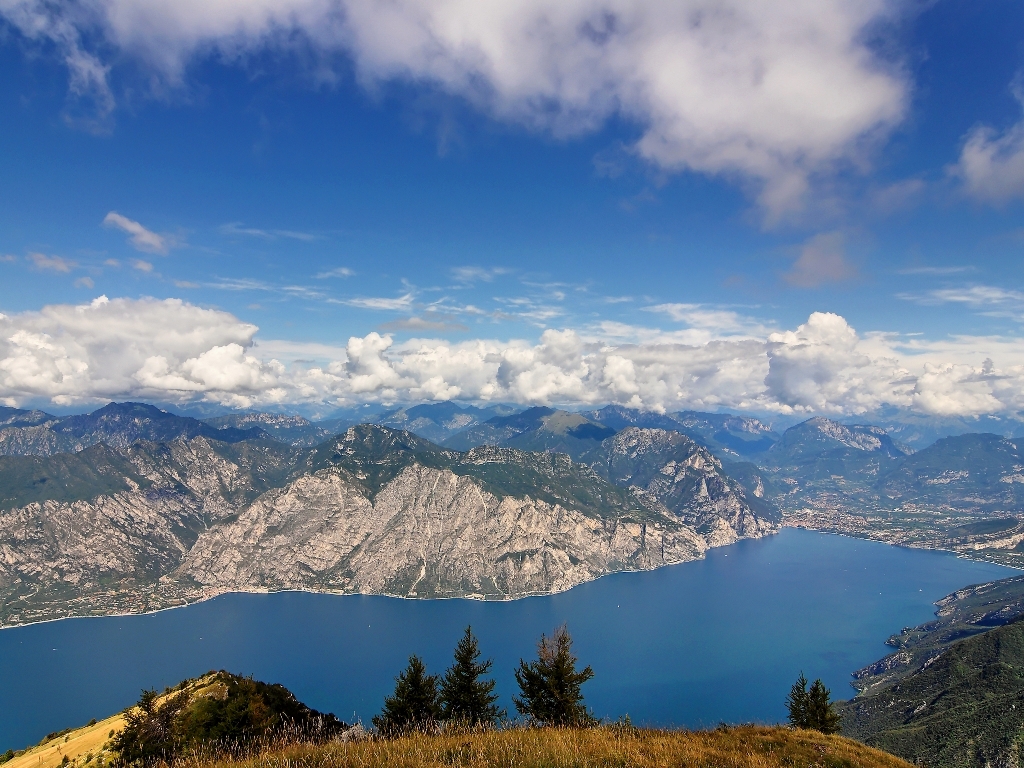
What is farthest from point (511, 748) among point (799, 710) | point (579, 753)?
point (799, 710)

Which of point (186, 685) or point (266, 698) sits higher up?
point (266, 698)

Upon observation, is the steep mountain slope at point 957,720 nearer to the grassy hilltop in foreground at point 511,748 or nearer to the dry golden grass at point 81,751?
the grassy hilltop in foreground at point 511,748

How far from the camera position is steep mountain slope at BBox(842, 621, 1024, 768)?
13188 centimetres

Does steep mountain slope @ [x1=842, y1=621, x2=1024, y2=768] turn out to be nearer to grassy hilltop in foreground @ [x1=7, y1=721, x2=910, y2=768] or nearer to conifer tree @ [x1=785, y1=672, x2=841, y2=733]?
conifer tree @ [x1=785, y1=672, x2=841, y2=733]

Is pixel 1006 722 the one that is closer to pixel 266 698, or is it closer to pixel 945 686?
pixel 945 686

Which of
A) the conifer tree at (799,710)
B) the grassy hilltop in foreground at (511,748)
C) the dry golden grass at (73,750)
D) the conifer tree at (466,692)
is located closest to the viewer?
the grassy hilltop in foreground at (511,748)

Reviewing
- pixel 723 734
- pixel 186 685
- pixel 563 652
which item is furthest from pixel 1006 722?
pixel 186 685

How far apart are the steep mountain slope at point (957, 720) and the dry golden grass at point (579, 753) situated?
410ft

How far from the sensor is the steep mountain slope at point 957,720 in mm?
131875

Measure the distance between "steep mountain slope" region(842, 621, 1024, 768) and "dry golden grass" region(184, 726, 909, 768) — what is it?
12508 cm

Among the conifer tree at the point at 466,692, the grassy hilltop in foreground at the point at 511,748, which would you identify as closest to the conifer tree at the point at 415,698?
the conifer tree at the point at 466,692

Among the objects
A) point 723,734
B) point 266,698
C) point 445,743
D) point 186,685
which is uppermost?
point 445,743

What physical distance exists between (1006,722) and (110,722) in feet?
681

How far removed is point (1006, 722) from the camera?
14438cm
